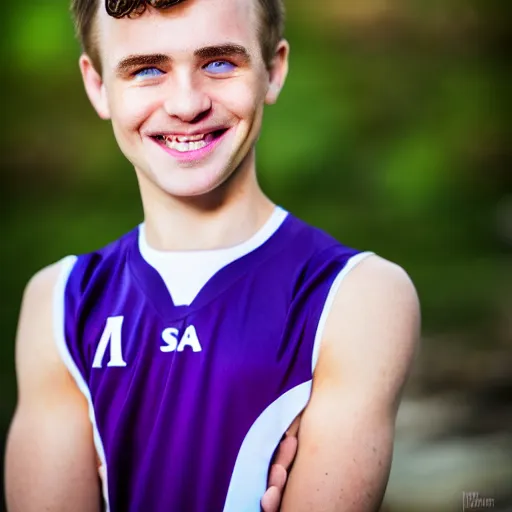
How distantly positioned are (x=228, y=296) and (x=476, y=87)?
277 cm

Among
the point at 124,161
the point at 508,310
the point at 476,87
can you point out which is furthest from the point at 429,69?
the point at 124,161

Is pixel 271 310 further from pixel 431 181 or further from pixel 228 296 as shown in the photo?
pixel 431 181

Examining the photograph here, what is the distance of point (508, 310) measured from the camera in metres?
3.67

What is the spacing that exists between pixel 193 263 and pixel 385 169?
2437 mm

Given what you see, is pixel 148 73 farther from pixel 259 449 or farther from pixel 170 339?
pixel 259 449

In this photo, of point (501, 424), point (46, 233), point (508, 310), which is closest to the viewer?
point (501, 424)

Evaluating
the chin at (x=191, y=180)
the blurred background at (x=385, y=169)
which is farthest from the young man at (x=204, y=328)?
the blurred background at (x=385, y=169)

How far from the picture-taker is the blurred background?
291 cm

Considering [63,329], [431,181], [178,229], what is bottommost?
[63,329]

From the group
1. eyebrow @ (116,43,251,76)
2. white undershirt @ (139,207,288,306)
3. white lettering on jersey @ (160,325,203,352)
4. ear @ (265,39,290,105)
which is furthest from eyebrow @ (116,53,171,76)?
white lettering on jersey @ (160,325,203,352)

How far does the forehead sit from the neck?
0.23 meters

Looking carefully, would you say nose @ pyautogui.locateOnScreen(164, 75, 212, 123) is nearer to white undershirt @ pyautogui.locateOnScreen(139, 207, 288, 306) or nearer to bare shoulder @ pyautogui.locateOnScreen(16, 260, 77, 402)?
white undershirt @ pyautogui.locateOnScreen(139, 207, 288, 306)

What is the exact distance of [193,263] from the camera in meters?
1.56

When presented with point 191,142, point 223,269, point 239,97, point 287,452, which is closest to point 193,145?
point 191,142
